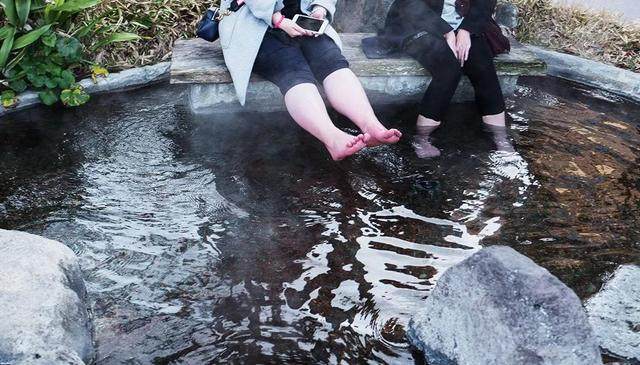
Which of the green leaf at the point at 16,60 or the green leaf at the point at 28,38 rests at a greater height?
the green leaf at the point at 28,38

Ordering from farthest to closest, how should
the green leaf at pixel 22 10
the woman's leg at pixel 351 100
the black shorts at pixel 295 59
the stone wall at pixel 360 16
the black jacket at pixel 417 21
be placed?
the stone wall at pixel 360 16, the green leaf at pixel 22 10, the black jacket at pixel 417 21, the black shorts at pixel 295 59, the woman's leg at pixel 351 100

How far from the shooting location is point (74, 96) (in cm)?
543

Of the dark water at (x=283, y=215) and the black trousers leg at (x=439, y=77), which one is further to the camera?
the black trousers leg at (x=439, y=77)

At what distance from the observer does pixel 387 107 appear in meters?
5.82

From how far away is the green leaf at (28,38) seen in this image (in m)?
5.27

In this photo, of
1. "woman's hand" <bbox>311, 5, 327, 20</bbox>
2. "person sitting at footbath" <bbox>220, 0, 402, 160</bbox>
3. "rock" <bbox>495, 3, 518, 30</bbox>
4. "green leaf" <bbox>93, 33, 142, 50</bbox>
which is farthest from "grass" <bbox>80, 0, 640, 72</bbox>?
"woman's hand" <bbox>311, 5, 327, 20</bbox>

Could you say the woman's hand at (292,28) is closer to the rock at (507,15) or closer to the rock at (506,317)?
the rock at (506,317)

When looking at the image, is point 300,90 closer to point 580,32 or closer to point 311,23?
point 311,23

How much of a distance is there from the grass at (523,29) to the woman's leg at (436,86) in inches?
81.1

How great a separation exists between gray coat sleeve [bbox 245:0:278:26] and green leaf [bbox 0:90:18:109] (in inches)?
79.4

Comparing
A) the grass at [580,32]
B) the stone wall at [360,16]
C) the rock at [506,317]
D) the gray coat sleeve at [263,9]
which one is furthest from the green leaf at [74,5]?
the grass at [580,32]

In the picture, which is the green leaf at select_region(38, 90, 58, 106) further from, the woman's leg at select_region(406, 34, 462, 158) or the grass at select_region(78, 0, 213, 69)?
the woman's leg at select_region(406, 34, 462, 158)

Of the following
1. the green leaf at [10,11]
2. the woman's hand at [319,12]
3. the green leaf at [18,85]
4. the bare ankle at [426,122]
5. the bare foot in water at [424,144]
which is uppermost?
the woman's hand at [319,12]

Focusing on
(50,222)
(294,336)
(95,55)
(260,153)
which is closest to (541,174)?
(260,153)
